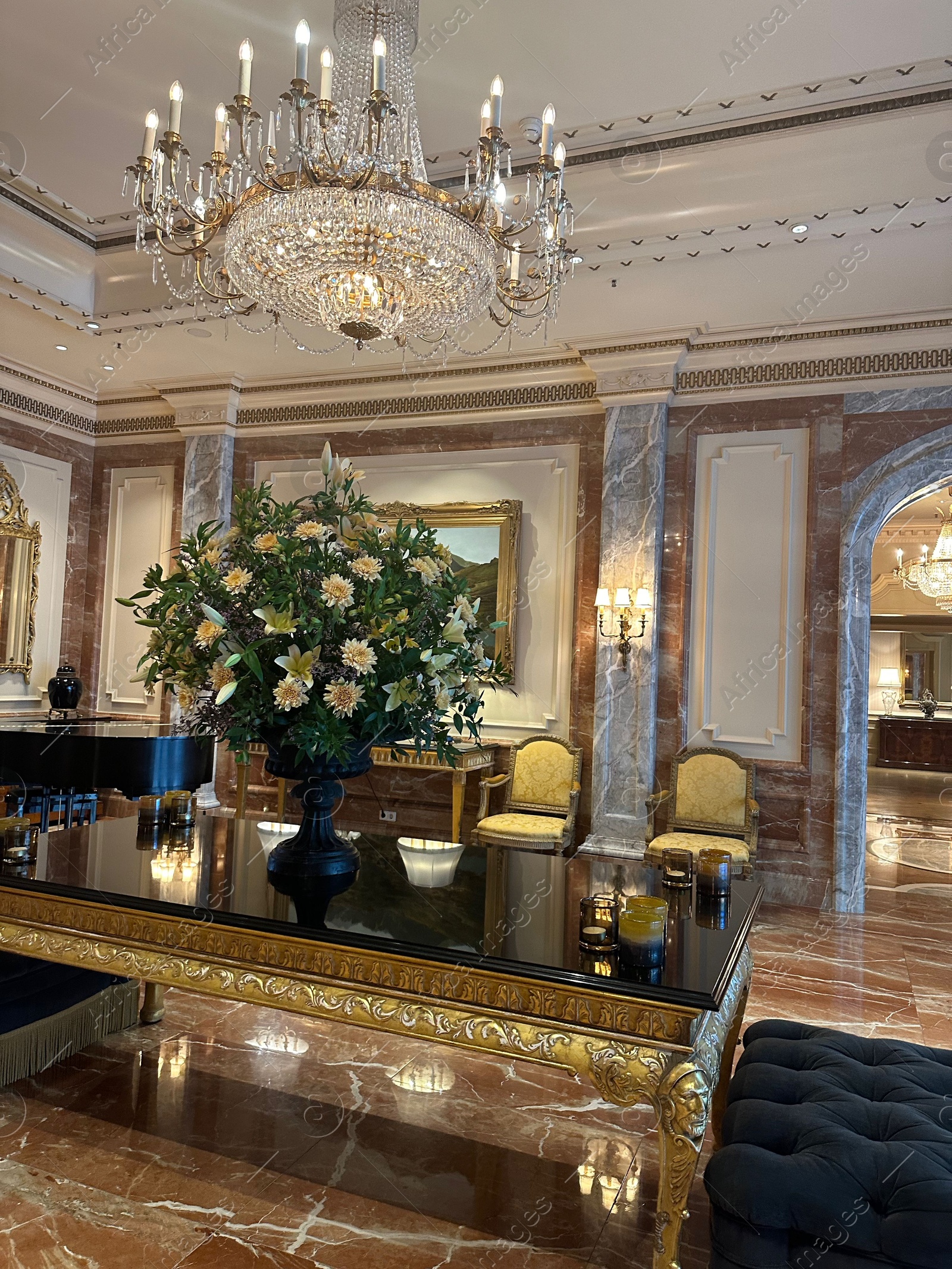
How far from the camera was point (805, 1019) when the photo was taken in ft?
12.5

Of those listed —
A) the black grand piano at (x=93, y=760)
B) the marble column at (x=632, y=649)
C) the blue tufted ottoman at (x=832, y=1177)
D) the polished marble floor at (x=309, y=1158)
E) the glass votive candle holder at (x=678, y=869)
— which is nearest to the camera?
the blue tufted ottoman at (x=832, y=1177)

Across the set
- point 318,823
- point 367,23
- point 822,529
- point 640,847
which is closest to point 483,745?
point 640,847

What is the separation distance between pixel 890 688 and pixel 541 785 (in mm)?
11963

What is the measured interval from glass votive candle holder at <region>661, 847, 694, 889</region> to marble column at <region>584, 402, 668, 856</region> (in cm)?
348

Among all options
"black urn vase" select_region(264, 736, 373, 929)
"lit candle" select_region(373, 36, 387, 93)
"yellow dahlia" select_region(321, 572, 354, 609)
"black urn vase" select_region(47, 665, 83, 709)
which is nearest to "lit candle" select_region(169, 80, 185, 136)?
"lit candle" select_region(373, 36, 387, 93)

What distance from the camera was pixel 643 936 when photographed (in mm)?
1909

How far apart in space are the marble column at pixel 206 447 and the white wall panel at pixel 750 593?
165 inches

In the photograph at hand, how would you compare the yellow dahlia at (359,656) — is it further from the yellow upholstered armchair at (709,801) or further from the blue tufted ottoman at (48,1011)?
the yellow upholstered armchair at (709,801)

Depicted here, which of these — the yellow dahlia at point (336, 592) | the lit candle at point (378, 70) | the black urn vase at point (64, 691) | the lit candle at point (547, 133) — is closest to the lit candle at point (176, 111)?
the lit candle at point (378, 70)

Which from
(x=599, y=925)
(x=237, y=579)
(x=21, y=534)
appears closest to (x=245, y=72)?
(x=237, y=579)

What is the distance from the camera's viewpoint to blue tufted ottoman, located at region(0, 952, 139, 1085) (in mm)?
2793

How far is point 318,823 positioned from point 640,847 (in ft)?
12.8

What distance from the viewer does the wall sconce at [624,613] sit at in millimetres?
6242

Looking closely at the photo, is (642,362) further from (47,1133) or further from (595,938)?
(47,1133)
